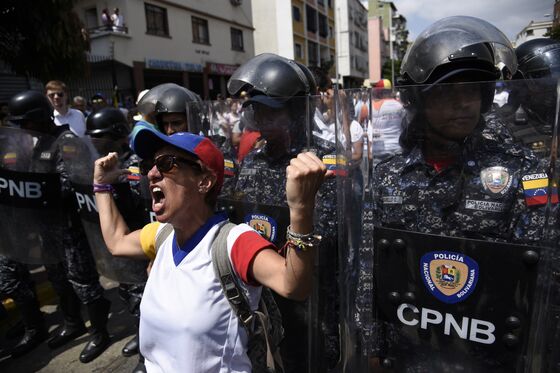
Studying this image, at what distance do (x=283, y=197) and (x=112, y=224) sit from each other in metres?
0.86

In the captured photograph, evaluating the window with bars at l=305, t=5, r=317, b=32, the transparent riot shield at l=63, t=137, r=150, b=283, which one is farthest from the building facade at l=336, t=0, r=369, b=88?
the transparent riot shield at l=63, t=137, r=150, b=283

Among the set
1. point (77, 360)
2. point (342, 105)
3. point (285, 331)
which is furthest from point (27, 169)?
point (342, 105)

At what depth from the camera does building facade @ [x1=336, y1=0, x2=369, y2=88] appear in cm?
4019

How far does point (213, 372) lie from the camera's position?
1.33 meters

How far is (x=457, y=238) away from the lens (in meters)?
1.21

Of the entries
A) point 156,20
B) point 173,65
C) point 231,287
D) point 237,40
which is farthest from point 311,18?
point 231,287

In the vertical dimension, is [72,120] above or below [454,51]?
above

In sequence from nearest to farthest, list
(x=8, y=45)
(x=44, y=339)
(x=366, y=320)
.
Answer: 1. (x=366, y=320)
2. (x=44, y=339)
3. (x=8, y=45)

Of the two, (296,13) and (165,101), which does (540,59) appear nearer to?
(165,101)

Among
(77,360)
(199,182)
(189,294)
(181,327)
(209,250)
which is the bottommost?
(77,360)

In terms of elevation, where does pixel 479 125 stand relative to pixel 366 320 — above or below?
above

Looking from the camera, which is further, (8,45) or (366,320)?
→ (8,45)

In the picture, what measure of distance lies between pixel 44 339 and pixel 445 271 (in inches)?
135

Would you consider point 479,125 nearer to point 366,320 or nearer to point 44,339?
point 366,320
